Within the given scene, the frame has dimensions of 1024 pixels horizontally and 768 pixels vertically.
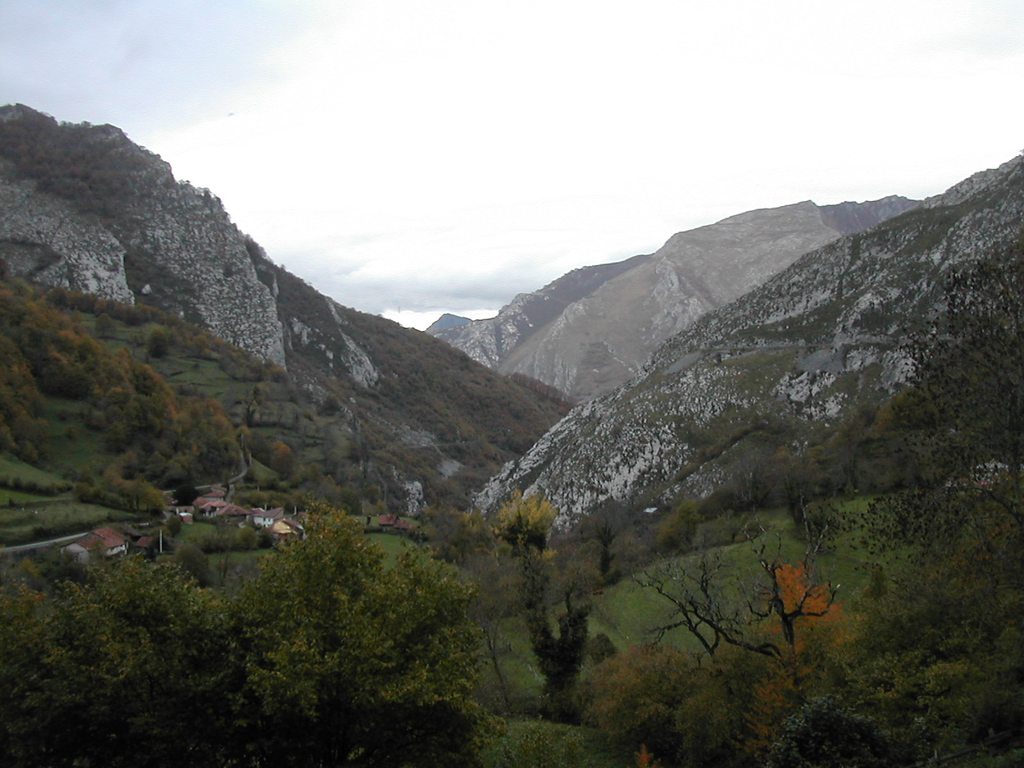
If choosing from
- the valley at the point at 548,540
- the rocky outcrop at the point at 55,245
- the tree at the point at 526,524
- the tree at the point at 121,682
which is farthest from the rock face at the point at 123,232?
the tree at the point at 121,682

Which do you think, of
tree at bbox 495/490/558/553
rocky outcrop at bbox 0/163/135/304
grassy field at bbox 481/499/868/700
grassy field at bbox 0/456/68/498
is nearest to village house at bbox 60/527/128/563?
grassy field at bbox 0/456/68/498

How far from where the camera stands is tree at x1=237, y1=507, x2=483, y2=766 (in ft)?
44.7

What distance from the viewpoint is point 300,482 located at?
315 feet

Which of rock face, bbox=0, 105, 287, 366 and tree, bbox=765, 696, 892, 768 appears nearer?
tree, bbox=765, 696, 892, 768

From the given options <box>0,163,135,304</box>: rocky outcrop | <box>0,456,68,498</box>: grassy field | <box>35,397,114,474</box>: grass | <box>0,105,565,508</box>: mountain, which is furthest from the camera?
<box>0,105,565,508</box>: mountain

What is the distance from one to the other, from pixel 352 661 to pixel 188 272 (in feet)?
550

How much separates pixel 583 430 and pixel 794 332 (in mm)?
33540

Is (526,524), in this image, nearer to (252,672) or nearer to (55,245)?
(252,672)

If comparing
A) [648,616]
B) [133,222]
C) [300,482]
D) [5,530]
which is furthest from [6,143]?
[648,616]

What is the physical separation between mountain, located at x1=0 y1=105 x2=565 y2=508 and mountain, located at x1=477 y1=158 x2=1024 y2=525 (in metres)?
40.1

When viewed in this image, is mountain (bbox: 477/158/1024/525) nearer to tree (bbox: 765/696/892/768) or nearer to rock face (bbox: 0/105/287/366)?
tree (bbox: 765/696/892/768)

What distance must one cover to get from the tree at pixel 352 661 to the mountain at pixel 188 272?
10823 cm

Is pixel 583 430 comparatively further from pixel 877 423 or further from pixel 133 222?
pixel 133 222

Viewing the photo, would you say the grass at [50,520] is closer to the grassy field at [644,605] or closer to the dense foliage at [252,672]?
the grassy field at [644,605]
